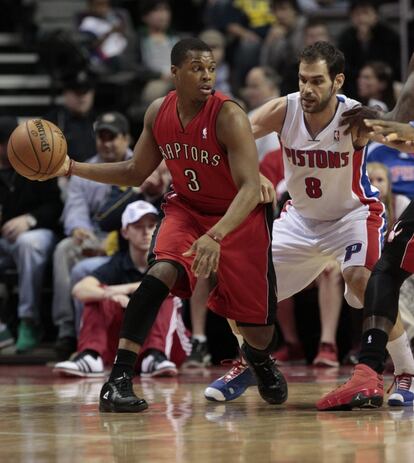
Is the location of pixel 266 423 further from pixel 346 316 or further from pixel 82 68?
pixel 82 68

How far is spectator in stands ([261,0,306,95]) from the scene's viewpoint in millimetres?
11180

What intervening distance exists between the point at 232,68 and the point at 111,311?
4826mm

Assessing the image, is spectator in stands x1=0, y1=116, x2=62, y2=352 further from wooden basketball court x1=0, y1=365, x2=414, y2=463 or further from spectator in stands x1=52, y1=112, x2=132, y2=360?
wooden basketball court x1=0, y1=365, x2=414, y2=463

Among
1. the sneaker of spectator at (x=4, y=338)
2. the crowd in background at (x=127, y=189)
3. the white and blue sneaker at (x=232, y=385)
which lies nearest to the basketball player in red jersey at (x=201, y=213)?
the white and blue sneaker at (x=232, y=385)

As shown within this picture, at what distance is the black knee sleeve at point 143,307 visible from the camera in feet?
17.2

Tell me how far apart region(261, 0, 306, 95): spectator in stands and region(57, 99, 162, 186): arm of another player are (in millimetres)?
5304

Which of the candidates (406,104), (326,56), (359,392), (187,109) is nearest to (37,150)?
(187,109)

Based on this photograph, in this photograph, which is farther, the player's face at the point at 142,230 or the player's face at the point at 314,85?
the player's face at the point at 142,230

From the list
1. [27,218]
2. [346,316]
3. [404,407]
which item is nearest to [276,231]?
[404,407]

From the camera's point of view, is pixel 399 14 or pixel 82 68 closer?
pixel 82 68

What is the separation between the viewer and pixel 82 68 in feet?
36.0

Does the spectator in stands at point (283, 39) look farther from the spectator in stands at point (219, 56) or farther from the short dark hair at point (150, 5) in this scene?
the short dark hair at point (150, 5)

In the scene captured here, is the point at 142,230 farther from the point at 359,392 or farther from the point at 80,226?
the point at 359,392

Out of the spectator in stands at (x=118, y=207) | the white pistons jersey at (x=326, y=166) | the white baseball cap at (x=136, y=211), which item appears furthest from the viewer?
the spectator in stands at (x=118, y=207)
